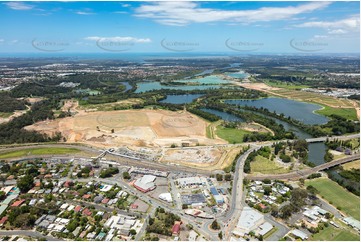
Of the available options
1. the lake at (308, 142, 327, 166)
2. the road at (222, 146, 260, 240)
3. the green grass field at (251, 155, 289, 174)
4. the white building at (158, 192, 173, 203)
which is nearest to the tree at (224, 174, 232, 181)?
the road at (222, 146, 260, 240)

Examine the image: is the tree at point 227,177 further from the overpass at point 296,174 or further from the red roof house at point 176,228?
the red roof house at point 176,228

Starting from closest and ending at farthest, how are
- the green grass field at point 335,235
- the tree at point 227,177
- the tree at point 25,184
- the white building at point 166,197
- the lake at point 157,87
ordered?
the green grass field at point 335,235 → the white building at point 166,197 → the tree at point 25,184 → the tree at point 227,177 → the lake at point 157,87

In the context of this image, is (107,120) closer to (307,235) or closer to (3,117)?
(3,117)

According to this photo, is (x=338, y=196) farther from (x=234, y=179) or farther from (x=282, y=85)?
(x=282, y=85)

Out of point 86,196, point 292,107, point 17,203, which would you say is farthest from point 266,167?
point 292,107

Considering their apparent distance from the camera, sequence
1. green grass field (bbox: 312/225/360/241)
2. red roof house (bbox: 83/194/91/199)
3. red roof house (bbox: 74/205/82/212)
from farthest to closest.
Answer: red roof house (bbox: 83/194/91/199) → red roof house (bbox: 74/205/82/212) → green grass field (bbox: 312/225/360/241)

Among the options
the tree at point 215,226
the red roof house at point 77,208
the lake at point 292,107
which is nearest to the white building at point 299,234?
the tree at point 215,226

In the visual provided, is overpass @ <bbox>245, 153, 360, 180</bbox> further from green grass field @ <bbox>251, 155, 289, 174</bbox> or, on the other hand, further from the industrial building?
the industrial building
